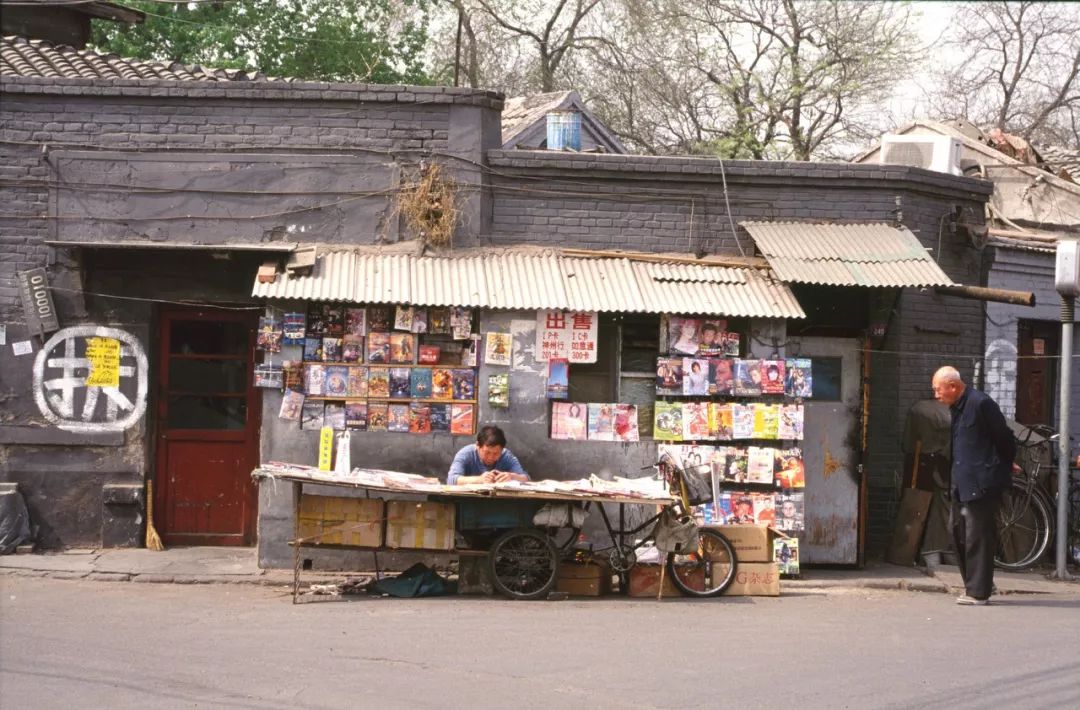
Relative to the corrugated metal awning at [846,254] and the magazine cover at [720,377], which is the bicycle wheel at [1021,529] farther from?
the magazine cover at [720,377]

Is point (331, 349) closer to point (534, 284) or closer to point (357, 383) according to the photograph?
point (357, 383)

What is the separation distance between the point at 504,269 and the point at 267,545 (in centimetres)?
340

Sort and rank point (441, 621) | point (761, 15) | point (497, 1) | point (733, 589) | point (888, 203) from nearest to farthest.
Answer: point (441, 621) → point (733, 589) → point (888, 203) → point (761, 15) → point (497, 1)

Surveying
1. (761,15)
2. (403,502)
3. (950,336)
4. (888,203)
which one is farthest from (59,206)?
(761,15)

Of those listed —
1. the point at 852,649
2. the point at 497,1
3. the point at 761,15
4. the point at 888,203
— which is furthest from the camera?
the point at 497,1

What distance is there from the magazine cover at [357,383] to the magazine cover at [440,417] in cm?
67

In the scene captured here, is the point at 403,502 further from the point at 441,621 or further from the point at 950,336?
the point at 950,336

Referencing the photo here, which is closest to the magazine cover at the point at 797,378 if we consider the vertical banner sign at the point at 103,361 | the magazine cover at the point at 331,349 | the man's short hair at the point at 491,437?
the man's short hair at the point at 491,437

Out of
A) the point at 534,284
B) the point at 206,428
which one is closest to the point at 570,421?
the point at 534,284

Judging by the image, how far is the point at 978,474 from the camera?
10.5 m

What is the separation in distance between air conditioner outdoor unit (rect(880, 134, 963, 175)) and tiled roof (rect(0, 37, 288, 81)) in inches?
305

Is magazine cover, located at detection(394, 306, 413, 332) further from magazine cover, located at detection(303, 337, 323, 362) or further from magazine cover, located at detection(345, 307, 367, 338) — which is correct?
magazine cover, located at detection(303, 337, 323, 362)

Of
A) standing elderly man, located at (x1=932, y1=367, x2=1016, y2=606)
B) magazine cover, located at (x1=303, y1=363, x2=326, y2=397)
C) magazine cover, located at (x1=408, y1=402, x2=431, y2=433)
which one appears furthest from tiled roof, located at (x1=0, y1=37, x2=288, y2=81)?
standing elderly man, located at (x1=932, y1=367, x2=1016, y2=606)

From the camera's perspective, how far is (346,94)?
39.8 ft
